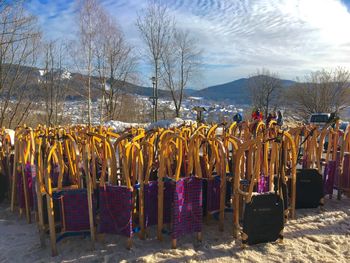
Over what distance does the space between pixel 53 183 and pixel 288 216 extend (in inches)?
128

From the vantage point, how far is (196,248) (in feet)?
12.2

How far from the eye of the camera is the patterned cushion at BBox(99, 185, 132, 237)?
3543 millimetres

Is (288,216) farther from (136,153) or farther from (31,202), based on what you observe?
(31,202)

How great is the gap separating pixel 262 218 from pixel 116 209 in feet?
5.31

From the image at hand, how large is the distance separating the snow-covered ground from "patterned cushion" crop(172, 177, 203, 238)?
0.70 ft

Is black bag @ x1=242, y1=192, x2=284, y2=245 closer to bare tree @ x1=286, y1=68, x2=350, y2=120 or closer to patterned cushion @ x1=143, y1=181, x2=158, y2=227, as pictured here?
patterned cushion @ x1=143, y1=181, x2=158, y2=227

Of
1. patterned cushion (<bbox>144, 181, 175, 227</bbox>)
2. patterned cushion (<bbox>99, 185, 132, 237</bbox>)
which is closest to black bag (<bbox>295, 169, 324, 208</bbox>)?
patterned cushion (<bbox>144, 181, 175, 227</bbox>)

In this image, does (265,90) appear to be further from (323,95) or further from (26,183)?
(26,183)

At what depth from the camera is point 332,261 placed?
346 cm

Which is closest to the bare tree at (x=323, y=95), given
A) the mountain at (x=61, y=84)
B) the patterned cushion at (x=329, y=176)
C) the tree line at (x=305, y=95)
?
the tree line at (x=305, y=95)

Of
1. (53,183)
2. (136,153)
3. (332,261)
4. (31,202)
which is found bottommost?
(332,261)

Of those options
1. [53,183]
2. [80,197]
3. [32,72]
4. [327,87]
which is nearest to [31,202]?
[53,183]

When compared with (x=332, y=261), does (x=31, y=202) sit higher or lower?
higher

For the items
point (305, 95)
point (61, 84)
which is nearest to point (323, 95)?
point (305, 95)
